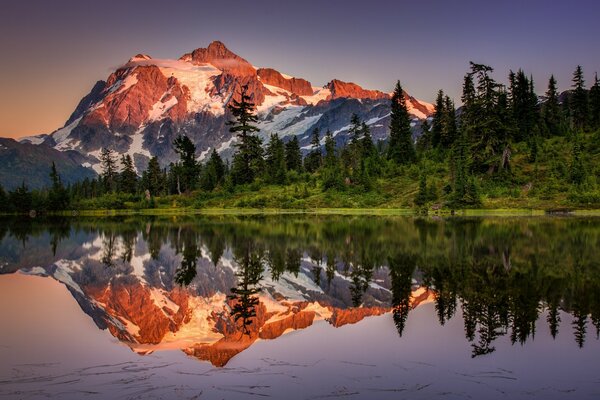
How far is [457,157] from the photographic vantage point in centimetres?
8600

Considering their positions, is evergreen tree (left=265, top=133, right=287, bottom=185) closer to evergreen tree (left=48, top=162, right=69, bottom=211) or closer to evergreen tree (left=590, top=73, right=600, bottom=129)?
evergreen tree (left=48, top=162, right=69, bottom=211)

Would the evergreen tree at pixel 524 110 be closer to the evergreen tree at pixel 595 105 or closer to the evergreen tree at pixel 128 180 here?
the evergreen tree at pixel 595 105

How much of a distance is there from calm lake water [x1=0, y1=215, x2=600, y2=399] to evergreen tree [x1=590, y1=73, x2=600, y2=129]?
277 ft

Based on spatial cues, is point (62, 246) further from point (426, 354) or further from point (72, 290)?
point (426, 354)

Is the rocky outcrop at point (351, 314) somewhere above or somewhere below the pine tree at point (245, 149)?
below

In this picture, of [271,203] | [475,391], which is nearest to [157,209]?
[271,203]

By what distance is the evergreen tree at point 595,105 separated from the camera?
104m

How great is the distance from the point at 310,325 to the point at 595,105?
110548mm

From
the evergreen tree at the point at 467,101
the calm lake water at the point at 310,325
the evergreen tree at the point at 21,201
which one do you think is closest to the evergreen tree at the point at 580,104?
the evergreen tree at the point at 467,101

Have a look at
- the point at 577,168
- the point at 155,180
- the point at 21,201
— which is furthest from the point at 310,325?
the point at 21,201

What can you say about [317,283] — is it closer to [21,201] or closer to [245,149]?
[245,149]

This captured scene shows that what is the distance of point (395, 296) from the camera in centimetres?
1930

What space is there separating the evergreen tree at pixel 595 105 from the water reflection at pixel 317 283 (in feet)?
242

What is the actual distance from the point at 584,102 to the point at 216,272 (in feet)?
348
